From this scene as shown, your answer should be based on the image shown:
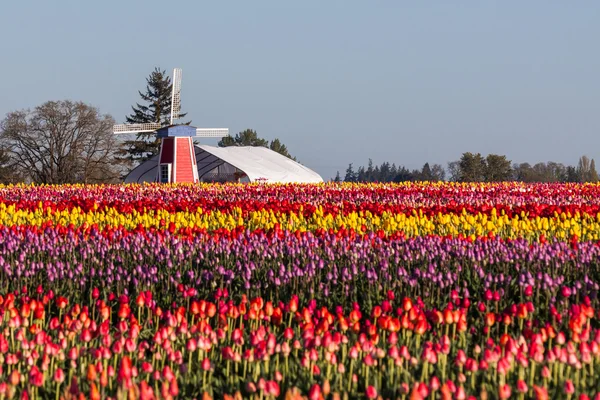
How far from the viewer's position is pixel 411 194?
25.4 m

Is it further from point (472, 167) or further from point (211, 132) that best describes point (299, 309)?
point (472, 167)

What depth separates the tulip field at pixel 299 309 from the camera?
6.09 metres

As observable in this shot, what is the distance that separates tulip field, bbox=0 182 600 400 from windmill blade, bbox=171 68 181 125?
47.9m

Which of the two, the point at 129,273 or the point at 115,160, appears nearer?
the point at 129,273

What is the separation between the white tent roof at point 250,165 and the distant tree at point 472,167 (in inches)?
567

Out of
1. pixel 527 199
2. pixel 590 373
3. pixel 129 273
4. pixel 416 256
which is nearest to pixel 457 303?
pixel 416 256

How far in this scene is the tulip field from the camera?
20.0 ft

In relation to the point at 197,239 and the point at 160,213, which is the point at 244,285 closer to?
the point at 197,239

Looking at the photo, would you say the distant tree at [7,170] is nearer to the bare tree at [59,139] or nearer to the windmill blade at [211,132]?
the bare tree at [59,139]

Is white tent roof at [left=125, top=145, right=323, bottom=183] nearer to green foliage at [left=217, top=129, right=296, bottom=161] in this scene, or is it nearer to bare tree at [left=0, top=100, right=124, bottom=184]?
bare tree at [left=0, top=100, right=124, bottom=184]

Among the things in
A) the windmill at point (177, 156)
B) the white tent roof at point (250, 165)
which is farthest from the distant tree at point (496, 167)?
the windmill at point (177, 156)

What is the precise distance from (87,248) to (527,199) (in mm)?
15499

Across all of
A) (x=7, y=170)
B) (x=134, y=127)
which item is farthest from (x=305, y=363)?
(x=7, y=170)

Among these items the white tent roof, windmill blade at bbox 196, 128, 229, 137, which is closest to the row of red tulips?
windmill blade at bbox 196, 128, 229, 137
